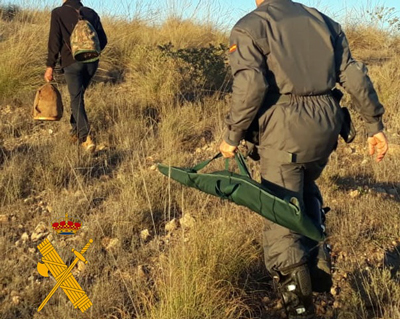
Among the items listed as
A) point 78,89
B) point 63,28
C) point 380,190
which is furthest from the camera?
point 78,89

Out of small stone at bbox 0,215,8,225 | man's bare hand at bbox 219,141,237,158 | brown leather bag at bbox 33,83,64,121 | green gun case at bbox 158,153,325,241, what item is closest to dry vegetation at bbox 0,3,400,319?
small stone at bbox 0,215,8,225

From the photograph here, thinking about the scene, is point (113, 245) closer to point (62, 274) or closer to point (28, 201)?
point (62, 274)

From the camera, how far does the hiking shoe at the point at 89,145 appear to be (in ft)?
17.3

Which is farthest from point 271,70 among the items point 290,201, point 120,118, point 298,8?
point 120,118

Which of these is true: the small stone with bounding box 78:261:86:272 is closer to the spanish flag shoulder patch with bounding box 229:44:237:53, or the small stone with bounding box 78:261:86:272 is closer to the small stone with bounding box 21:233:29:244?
the small stone with bounding box 21:233:29:244

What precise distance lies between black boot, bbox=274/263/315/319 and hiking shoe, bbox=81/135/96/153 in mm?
3327

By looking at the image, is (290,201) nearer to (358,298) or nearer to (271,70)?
(271,70)

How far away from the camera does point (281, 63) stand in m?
2.26

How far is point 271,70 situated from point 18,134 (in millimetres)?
4519

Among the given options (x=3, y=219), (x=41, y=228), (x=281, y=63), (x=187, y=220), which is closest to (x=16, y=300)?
(x=41, y=228)

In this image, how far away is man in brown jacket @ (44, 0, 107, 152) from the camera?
5270 mm

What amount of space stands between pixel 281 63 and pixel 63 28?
374cm

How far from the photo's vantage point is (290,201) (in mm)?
2213

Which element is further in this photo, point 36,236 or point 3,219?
point 3,219
